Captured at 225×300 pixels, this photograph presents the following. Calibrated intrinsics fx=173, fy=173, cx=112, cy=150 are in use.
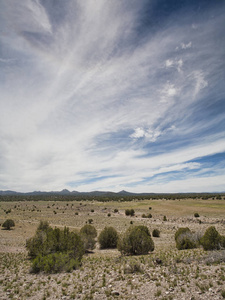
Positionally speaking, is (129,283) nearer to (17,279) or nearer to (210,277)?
(210,277)

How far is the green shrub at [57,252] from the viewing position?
12.6 meters

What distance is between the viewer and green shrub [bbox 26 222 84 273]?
12.6 metres

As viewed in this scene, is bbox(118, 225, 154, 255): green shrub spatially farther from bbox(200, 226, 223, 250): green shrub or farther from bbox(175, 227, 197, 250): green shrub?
bbox(200, 226, 223, 250): green shrub

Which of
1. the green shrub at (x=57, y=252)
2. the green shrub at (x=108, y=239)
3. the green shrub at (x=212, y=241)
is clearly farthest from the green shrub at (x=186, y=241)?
the green shrub at (x=57, y=252)

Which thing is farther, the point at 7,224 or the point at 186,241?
the point at 7,224

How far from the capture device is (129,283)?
9.52 meters

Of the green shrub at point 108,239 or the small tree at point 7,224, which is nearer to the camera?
the green shrub at point 108,239

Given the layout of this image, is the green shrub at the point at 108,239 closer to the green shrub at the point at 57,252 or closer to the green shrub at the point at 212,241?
the green shrub at the point at 57,252

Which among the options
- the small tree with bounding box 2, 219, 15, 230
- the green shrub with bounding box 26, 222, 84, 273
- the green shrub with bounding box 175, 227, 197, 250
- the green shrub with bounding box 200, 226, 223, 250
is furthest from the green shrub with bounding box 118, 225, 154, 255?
the small tree with bounding box 2, 219, 15, 230

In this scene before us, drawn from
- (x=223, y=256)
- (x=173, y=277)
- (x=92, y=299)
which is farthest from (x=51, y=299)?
(x=223, y=256)

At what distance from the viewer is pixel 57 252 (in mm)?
14391

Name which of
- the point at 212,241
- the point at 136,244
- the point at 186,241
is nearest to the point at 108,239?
the point at 136,244

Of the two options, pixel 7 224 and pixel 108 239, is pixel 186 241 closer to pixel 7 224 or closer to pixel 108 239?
pixel 108 239

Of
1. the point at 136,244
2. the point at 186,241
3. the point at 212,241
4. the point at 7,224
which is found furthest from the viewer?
the point at 7,224
